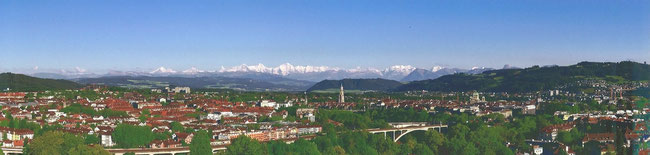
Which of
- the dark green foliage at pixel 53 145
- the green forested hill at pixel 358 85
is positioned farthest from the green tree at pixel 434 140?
the green forested hill at pixel 358 85

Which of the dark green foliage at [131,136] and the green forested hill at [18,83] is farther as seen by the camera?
the green forested hill at [18,83]

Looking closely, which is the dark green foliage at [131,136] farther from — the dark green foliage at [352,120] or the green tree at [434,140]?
the dark green foliage at [352,120]

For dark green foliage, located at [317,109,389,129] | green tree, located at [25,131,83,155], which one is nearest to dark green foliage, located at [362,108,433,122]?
dark green foliage, located at [317,109,389,129]

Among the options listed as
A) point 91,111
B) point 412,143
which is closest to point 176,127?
point 412,143

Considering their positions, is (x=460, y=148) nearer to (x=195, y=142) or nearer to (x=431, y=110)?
(x=195, y=142)

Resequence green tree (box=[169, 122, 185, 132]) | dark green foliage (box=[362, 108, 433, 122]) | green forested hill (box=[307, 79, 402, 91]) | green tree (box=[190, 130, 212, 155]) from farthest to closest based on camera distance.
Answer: green forested hill (box=[307, 79, 402, 91]) → dark green foliage (box=[362, 108, 433, 122]) → green tree (box=[169, 122, 185, 132]) → green tree (box=[190, 130, 212, 155])

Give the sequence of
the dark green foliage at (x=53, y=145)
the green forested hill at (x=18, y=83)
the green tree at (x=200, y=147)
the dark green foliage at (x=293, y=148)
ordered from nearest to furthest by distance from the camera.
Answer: the dark green foliage at (x=53, y=145), the dark green foliage at (x=293, y=148), the green tree at (x=200, y=147), the green forested hill at (x=18, y=83)

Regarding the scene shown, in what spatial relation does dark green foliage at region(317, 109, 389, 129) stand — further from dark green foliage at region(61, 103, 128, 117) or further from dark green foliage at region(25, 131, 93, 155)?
dark green foliage at region(25, 131, 93, 155)

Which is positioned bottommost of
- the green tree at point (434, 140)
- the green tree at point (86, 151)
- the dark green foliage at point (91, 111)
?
the green tree at point (434, 140)

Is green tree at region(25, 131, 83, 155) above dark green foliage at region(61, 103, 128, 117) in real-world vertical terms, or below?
below
